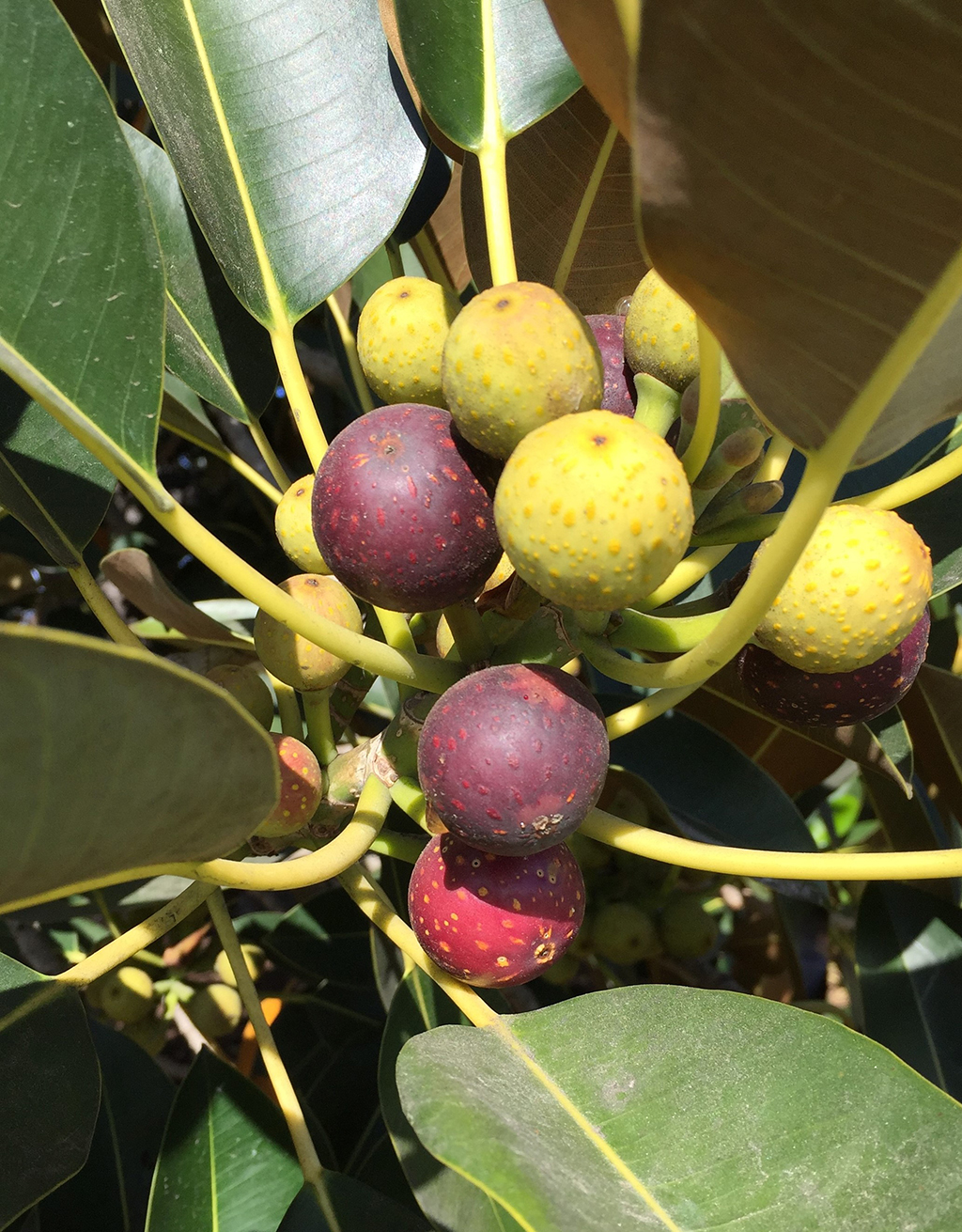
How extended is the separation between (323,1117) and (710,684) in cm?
77

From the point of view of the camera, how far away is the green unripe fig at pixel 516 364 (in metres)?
0.57

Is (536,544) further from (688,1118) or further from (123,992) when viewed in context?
(123,992)

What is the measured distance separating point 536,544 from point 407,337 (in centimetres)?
24

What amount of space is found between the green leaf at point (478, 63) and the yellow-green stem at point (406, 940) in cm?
63

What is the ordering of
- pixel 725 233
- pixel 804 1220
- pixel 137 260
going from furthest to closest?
1. pixel 137 260
2. pixel 804 1220
3. pixel 725 233

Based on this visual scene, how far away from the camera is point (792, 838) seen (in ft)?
3.67

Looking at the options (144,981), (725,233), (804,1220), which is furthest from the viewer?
(144,981)

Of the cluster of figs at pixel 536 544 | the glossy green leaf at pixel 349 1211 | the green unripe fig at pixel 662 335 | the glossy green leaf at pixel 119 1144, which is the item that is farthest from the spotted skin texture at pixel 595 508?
the glossy green leaf at pixel 119 1144

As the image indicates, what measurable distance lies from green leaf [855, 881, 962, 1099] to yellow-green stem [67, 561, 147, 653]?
2.89 ft

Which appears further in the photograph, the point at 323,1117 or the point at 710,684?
the point at 323,1117

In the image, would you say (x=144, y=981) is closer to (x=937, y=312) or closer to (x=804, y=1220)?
(x=804, y=1220)

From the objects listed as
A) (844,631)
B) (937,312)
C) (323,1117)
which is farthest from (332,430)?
(937,312)

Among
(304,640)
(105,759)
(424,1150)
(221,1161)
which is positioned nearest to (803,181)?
(105,759)

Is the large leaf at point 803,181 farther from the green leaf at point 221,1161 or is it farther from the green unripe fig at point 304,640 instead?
the green leaf at point 221,1161
